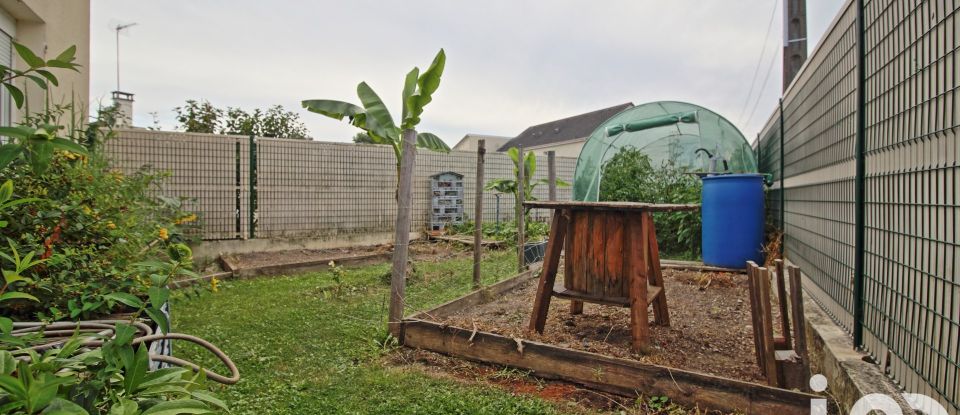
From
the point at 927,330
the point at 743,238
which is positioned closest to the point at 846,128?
the point at 927,330

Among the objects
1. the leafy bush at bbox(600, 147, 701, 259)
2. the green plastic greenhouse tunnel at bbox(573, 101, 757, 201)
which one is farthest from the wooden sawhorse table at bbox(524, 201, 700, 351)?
the green plastic greenhouse tunnel at bbox(573, 101, 757, 201)

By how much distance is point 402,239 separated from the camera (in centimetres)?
386

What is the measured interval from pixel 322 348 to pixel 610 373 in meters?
2.23

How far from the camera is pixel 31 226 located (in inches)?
90.5

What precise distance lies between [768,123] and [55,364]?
8929 mm

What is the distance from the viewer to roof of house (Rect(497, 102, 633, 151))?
36750 mm

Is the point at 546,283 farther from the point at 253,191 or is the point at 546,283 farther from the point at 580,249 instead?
the point at 253,191

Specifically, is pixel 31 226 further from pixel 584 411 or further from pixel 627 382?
pixel 627 382

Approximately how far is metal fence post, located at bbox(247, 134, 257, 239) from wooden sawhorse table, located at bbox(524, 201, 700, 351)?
21.8ft

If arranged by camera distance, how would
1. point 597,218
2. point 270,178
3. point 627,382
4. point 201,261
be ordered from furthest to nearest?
point 270,178, point 201,261, point 597,218, point 627,382

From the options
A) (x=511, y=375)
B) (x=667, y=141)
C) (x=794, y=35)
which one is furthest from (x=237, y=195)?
(x=794, y=35)

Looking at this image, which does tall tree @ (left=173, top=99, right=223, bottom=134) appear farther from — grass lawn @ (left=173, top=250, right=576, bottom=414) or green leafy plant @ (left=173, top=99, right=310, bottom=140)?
grass lawn @ (left=173, top=250, right=576, bottom=414)

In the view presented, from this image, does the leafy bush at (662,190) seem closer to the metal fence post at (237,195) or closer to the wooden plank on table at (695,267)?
the wooden plank on table at (695,267)

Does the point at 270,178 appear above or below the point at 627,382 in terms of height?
above
